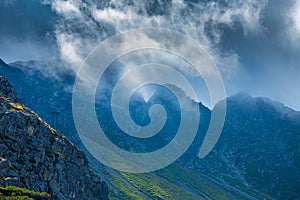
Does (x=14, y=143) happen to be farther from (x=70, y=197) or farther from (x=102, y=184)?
(x=102, y=184)

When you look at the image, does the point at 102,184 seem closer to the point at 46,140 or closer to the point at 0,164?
the point at 46,140

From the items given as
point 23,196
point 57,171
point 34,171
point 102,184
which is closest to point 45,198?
point 23,196

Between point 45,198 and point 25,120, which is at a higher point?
point 25,120

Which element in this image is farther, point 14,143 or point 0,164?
point 14,143

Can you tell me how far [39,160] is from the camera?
400 ft

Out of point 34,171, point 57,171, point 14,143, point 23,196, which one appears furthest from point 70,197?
point 23,196

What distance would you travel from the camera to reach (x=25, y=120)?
130 metres

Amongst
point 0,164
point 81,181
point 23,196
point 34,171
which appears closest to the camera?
point 23,196

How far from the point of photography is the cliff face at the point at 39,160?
10775cm

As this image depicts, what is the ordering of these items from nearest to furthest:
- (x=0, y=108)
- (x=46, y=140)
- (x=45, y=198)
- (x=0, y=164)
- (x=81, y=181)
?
(x=45, y=198) < (x=0, y=164) < (x=0, y=108) < (x=46, y=140) < (x=81, y=181)

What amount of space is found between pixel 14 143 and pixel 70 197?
99.7ft

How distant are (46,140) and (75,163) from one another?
18.5 m

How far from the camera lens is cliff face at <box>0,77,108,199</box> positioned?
10775 cm

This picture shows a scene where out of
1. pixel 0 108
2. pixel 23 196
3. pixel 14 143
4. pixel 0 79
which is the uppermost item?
pixel 0 79
